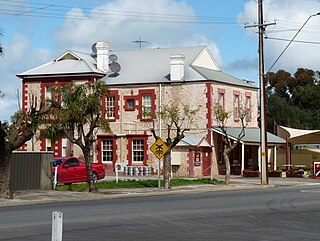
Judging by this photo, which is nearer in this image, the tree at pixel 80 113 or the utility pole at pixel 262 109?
the tree at pixel 80 113

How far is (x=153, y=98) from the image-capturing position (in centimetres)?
5278

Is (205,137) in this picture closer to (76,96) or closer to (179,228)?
(76,96)

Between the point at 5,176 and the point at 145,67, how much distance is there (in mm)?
27894

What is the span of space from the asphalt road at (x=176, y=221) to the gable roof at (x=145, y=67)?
89.9 ft

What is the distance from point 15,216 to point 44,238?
→ 596 centimetres

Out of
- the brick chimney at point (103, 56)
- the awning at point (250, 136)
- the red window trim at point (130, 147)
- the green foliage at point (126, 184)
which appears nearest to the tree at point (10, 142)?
the green foliage at point (126, 184)

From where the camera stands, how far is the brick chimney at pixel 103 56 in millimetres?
54875

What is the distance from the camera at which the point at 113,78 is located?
5466 centimetres

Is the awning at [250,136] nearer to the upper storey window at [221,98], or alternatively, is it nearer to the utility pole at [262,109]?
the upper storey window at [221,98]

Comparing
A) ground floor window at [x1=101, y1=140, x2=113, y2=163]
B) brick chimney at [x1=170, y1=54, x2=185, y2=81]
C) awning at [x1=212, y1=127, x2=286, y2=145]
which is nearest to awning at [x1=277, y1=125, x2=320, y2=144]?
awning at [x1=212, y1=127, x2=286, y2=145]

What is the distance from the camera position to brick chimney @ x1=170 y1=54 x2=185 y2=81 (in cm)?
5178

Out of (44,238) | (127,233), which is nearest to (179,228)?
(127,233)

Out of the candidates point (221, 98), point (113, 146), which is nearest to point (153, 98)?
point (113, 146)

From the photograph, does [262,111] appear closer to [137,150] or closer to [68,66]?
[137,150]
